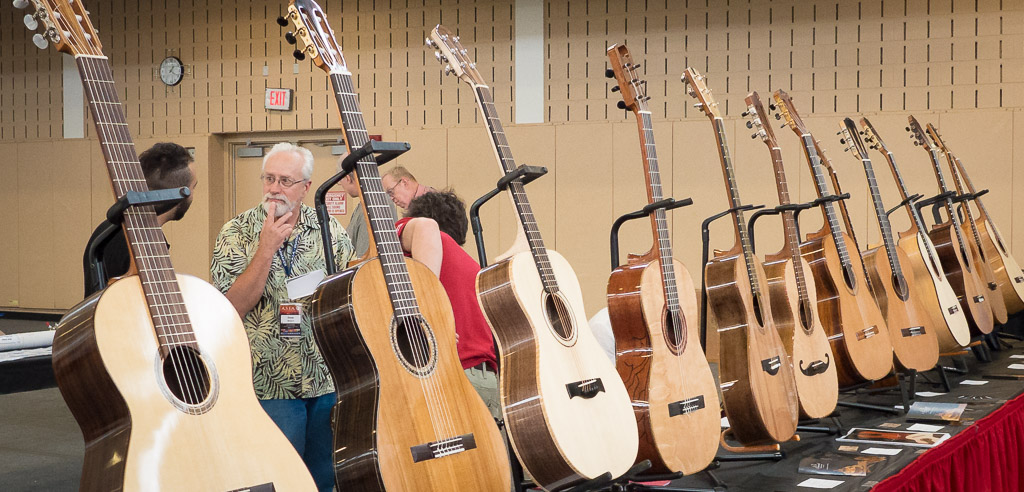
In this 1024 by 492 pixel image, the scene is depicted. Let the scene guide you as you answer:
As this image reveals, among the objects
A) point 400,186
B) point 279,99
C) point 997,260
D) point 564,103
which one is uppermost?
point 279,99

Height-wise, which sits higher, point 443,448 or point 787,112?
point 787,112

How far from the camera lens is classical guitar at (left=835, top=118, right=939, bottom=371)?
435 centimetres

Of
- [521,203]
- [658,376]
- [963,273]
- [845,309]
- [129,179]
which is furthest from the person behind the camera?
[963,273]

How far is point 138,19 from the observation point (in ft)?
33.1

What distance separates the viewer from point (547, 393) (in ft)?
7.64

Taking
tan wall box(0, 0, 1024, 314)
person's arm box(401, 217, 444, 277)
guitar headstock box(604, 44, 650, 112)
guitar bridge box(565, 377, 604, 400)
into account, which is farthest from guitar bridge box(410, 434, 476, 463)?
tan wall box(0, 0, 1024, 314)

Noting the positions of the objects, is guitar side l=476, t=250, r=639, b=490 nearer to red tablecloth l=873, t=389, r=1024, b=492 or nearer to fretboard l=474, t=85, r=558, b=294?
fretboard l=474, t=85, r=558, b=294

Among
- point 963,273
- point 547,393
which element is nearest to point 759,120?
point 963,273

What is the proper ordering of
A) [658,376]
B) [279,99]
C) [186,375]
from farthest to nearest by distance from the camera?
[279,99] < [658,376] < [186,375]

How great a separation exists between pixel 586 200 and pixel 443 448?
6684 mm

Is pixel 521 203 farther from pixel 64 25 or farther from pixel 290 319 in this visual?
pixel 64 25

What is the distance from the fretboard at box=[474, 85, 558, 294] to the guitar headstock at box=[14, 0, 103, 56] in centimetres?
111

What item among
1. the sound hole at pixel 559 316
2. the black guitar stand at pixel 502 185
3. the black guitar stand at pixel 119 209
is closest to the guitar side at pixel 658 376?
the sound hole at pixel 559 316

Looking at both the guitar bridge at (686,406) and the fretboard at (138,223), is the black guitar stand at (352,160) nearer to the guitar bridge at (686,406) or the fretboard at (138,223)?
the fretboard at (138,223)
